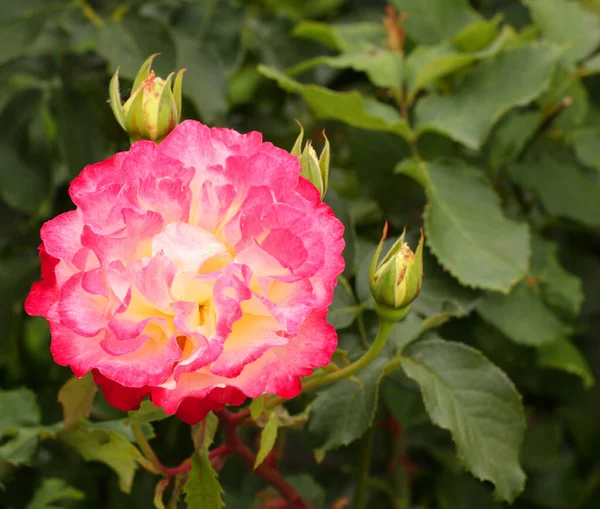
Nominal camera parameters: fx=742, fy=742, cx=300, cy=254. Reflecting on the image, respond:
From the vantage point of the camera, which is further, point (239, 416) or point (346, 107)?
point (346, 107)

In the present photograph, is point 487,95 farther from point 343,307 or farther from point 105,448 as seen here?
point 105,448

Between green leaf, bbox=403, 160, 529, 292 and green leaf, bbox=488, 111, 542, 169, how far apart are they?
0.10 metres

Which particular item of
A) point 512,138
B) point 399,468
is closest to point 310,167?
point 512,138

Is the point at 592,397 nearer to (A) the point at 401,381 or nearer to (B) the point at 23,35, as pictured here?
(A) the point at 401,381

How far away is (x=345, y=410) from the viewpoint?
54 cm

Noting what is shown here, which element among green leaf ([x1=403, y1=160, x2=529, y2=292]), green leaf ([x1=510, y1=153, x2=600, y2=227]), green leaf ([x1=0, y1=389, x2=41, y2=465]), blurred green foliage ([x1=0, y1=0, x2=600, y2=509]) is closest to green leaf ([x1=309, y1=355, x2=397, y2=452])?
blurred green foliage ([x1=0, y1=0, x2=600, y2=509])

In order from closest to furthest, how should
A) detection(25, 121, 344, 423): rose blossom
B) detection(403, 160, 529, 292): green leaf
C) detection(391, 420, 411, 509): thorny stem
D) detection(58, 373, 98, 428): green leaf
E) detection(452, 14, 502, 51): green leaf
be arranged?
detection(25, 121, 344, 423): rose blossom
detection(58, 373, 98, 428): green leaf
detection(403, 160, 529, 292): green leaf
detection(452, 14, 502, 51): green leaf
detection(391, 420, 411, 509): thorny stem

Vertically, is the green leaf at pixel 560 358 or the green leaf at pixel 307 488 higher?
the green leaf at pixel 560 358

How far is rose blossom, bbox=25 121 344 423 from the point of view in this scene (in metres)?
0.35

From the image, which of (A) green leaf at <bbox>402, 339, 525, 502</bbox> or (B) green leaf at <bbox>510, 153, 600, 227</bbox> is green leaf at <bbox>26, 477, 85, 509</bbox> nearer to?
(A) green leaf at <bbox>402, 339, 525, 502</bbox>

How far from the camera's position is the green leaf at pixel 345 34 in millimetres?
766

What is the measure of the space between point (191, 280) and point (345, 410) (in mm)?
210

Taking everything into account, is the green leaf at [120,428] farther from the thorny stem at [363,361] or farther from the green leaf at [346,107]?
the green leaf at [346,107]

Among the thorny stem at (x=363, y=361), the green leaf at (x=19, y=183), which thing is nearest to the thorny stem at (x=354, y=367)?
the thorny stem at (x=363, y=361)
